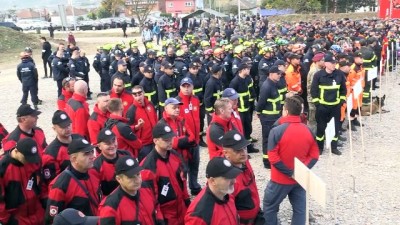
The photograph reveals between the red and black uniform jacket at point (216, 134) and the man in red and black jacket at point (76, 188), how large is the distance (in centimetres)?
181

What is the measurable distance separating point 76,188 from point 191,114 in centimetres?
385

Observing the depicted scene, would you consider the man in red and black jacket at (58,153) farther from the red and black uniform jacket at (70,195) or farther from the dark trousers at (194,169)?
the dark trousers at (194,169)

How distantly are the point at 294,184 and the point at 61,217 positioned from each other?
3.18 metres

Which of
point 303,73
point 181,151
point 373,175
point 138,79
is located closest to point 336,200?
point 373,175

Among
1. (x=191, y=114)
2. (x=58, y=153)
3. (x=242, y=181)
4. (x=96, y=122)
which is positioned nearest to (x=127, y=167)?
(x=242, y=181)

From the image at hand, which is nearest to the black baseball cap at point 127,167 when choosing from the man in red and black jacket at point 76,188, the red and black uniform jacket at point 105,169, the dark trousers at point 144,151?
the man in red and black jacket at point 76,188

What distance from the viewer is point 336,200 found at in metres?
7.08

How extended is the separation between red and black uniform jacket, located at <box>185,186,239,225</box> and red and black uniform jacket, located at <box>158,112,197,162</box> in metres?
2.33

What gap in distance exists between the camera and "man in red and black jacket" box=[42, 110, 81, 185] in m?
5.13

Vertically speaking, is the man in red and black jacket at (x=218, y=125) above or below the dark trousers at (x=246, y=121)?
above

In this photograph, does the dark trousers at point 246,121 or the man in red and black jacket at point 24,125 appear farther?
the dark trousers at point 246,121

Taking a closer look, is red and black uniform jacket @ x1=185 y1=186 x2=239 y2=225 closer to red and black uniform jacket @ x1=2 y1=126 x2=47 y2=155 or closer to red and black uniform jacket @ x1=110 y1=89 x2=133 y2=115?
red and black uniform jacket @ x1=2 y1=126 x2=47 y2=155

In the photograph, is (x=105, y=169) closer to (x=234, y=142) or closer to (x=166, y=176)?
(x=166, y=176)

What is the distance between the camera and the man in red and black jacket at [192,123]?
7383mm
